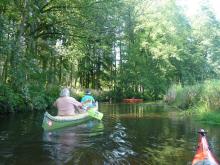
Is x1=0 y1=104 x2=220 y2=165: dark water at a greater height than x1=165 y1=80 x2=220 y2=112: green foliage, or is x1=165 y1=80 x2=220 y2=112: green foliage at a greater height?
x1=165 y1=80 x2=220 y2=112: green foliage

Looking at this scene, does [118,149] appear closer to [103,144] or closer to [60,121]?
[103,144]

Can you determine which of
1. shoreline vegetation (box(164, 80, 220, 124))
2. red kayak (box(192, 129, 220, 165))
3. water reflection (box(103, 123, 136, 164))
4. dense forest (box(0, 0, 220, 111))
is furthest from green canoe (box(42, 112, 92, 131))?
red kayak (box(192, 129, 220, 165))

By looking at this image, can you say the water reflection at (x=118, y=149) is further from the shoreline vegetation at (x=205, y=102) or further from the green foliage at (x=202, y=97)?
the green foliage at (x=202, y=97)

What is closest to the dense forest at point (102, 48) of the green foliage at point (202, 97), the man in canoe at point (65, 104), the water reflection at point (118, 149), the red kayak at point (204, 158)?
the man in canoe at point (65, 104)

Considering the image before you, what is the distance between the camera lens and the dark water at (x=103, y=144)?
8.59 metres

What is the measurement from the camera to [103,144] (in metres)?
10.8

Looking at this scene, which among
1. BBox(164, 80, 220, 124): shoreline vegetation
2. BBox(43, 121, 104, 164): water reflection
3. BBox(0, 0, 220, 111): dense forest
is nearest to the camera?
BBox(43, 121, 104, 164): water reflection

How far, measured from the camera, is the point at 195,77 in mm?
55281

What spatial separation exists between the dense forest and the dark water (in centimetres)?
656

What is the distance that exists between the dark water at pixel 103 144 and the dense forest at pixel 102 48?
6.56m

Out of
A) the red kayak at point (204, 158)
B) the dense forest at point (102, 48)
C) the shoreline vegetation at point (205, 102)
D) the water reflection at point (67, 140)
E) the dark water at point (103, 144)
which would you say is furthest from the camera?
the dense forest at point (102, 48)

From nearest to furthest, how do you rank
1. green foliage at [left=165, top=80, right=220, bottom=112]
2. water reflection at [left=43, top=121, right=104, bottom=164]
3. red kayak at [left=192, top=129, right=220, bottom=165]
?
1. red kayak at [left=192, top=129, right=220, bottom=165]
2. water reflection at [left=43, top=121, right=104, bottom=164]
3. green foliage at [left=165, top=80, right=220, bottom=112]

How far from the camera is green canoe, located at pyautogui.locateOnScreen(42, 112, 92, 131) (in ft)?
42.6

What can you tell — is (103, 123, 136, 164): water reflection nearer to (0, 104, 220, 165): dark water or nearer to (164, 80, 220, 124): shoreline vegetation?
(0, 104, 220, 165): dark water
